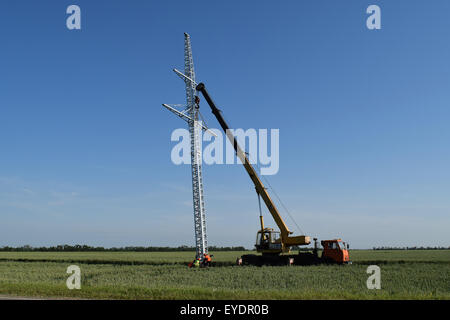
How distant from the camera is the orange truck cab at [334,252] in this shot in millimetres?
32103

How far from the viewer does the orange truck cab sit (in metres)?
32.1

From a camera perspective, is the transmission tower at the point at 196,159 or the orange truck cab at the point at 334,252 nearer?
the orange truck cab at the point at 334,252

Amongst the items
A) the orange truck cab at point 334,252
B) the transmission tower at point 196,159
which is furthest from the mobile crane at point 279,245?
the transmission tower at point 196,159

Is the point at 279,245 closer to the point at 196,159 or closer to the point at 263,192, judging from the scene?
the point at 263,192

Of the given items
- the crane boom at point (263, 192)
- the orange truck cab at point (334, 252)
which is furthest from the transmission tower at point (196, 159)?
the orange truck cab at point (334, 252)

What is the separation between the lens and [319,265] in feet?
105

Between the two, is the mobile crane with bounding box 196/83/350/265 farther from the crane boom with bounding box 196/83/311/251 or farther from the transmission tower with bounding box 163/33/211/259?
the transmission tower with bounding box 163/33/211/259

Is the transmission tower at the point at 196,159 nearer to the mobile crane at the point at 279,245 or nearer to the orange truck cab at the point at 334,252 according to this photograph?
the mobile crane at the point at 279,245

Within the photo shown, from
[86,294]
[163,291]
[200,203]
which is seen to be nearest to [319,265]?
[200,203]

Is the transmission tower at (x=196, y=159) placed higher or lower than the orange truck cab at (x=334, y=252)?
higher

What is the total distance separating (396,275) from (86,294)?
21.4 metres

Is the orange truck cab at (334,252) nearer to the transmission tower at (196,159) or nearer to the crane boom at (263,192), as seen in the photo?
the crane boom at (263,192)

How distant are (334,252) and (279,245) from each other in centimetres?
519
